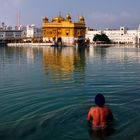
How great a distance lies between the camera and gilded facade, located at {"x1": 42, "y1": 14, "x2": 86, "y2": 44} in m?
104

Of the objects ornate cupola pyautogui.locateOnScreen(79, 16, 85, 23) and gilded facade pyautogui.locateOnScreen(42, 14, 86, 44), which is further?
ornate cupola pyautogui.locateOnScreen(79, 16, 85, 23)

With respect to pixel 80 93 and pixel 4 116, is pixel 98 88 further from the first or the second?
pixel 4 116

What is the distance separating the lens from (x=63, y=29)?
10550 centimetres

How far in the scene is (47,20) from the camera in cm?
11119

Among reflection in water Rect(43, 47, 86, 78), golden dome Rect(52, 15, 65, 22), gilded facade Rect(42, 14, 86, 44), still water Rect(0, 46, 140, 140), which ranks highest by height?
golden dome Rect(52, 15, 65, 22)

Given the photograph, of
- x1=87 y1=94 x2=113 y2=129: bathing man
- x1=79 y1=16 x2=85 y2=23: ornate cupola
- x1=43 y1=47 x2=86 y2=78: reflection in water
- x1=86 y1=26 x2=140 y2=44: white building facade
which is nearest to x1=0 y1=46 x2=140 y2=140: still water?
x1=87 y1=94 x2=113 y2=129: bathing man

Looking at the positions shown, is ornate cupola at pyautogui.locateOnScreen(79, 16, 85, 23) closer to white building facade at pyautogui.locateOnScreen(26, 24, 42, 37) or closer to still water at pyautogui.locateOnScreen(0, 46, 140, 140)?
white building facade at pyautogui.locateOnScreen(26, 24, 42, 37)

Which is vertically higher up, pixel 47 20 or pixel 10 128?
pixel 47 20

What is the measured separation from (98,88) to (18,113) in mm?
5190

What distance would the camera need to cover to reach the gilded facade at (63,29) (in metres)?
104

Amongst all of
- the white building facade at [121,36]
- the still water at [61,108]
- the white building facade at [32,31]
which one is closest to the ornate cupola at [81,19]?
the white building facade at [121,36]

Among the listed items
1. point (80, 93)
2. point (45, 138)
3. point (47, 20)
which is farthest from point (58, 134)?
point (47, 20)

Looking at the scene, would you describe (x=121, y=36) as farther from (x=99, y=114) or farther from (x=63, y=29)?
(x=99, y=114)

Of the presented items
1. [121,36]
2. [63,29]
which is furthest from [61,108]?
[121,36]
